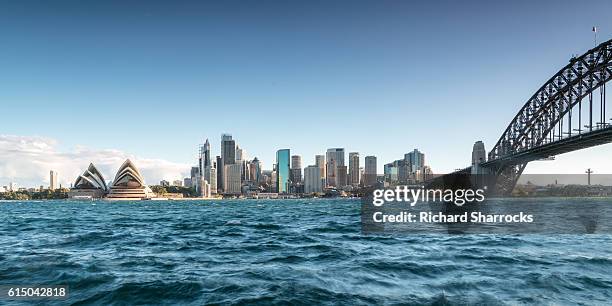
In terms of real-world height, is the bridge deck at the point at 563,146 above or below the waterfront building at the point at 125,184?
above

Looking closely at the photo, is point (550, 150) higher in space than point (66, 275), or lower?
higher

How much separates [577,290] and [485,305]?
3.48m

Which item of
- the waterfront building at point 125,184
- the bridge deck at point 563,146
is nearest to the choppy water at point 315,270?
the bridge deck at point 563,146

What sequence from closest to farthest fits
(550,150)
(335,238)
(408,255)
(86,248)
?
(408,255)
(86,248)
(335,238)
(550,150)

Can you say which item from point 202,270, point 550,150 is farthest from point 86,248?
point 550,150

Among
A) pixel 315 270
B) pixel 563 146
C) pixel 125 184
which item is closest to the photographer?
pixel 315 270

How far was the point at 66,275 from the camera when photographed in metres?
12.5

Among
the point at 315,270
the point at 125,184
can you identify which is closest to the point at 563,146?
the point at 315,270

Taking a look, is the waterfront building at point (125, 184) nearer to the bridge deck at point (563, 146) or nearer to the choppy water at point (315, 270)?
the bridge deck at point (563, 146)

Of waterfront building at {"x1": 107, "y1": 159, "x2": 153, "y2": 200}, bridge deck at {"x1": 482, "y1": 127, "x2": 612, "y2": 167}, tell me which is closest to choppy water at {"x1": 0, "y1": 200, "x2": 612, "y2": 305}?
bridge deck at {"x1": 482, "y1": 127, "x2": 612, "y2": 167}

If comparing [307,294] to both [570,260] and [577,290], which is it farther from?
[570,260]

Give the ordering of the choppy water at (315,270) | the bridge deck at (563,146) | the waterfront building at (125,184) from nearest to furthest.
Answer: the choppy water at (315,270) < the bridge deck at (563,146) < the waterfront building at (125,184)

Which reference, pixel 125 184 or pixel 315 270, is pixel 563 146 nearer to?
pixel 315 270

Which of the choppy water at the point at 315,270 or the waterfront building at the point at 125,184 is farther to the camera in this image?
the waterfront building at the point at 125,184
